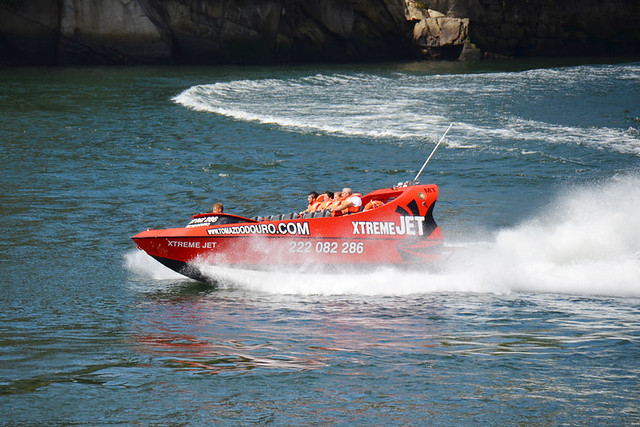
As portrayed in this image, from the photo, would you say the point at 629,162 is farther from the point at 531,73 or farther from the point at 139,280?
the point at 531,73

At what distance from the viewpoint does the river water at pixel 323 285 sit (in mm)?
9125

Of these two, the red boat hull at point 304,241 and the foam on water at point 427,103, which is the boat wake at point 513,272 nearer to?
the red boat hull at point 304,241

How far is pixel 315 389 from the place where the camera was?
9.34m

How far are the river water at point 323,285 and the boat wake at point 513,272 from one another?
0.14 feet

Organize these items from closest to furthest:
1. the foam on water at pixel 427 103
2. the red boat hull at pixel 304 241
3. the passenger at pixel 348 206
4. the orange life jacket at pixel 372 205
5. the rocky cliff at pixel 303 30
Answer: the red boat hull at pixel 304 241 < the passenger at pixel 348 206 < the orange life jacket at pixel 372 205 < the foam on water at pixel 427 103 < the rocky cliff at pixel 303 30

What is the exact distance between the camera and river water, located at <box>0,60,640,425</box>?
9.12 meters

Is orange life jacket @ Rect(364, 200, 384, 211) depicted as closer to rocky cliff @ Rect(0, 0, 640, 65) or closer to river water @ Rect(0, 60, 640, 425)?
river water @ Rect(0, 60, 640, 425)

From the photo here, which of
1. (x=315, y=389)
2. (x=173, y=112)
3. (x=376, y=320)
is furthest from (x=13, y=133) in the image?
(x=315, y=389)

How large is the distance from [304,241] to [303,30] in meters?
41.0

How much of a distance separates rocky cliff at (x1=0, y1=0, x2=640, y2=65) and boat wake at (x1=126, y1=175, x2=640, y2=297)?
3601 cm

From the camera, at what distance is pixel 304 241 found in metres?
14.2

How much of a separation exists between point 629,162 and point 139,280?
15767mm

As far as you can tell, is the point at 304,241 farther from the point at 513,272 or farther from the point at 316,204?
the point at 513,272

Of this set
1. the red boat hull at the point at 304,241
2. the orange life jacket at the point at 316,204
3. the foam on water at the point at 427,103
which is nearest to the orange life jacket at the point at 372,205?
the red boat hull at the point at 304,241
